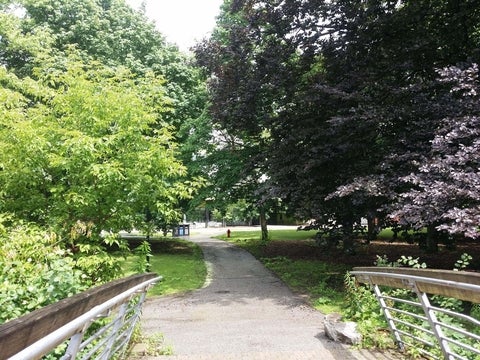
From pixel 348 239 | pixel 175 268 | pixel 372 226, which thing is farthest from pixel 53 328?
pixel 175 268

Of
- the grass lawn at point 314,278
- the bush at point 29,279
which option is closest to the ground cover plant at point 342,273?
the grass lawn at point 314,278

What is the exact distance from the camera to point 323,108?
10742 millimetres

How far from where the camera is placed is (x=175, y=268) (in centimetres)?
1442

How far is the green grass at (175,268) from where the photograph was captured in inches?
433

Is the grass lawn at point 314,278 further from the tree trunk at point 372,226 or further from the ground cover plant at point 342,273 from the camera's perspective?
the tree trunk at point 372,226

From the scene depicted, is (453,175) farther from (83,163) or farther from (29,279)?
(29,279)

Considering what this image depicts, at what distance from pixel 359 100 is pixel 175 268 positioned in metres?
8.93

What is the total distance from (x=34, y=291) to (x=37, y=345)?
8.77 ft

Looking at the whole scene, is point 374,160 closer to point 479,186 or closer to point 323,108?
point 323,108

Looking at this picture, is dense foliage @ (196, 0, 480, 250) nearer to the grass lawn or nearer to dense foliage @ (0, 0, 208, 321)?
the grass lawn

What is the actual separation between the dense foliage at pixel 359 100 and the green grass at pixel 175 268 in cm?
387

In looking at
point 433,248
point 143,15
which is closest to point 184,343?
point 433,248

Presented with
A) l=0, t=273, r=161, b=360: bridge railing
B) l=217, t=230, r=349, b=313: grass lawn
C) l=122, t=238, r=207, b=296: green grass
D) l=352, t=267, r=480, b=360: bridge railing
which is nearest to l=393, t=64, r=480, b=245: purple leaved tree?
l=352, t=267, r=480, b=360: bridge railing

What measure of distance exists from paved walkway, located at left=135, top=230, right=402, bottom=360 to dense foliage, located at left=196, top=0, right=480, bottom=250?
2.40 meters
